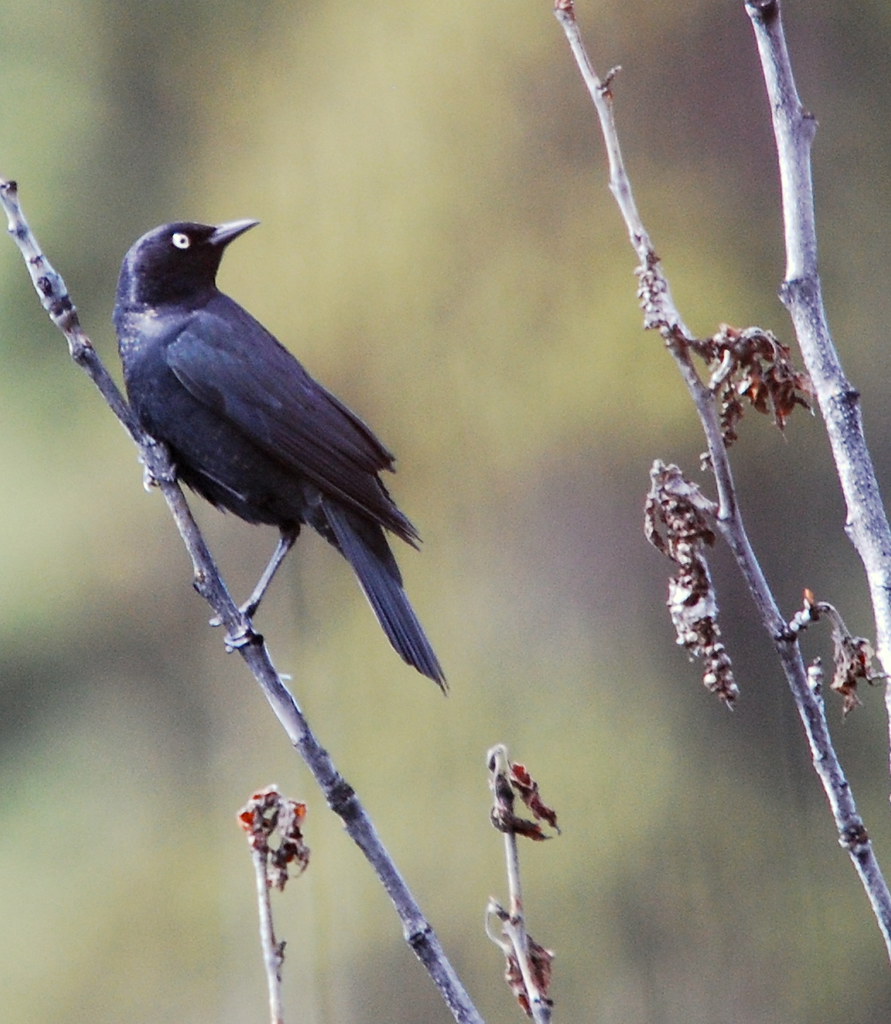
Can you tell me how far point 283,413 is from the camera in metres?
1.35

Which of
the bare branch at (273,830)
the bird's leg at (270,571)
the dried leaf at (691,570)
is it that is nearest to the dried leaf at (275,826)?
the bare branch at (273,830)

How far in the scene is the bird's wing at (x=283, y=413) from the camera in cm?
133

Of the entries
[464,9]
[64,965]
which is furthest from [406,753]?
[464,9]

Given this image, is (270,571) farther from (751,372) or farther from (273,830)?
(751,372)

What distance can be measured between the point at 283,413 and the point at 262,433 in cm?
3

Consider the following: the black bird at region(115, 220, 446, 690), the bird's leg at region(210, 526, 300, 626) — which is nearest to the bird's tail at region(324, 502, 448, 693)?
the black bird at region(115, 220, 446, 690)

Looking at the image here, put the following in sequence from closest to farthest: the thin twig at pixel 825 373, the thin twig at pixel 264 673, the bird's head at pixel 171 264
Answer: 1. the thin twig at pixel 825 373
2. the thin twig at pixel 264 673
3. the bird's head at pixel 171 264

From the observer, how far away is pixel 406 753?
5.33 feet

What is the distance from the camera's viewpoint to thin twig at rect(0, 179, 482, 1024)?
777mm

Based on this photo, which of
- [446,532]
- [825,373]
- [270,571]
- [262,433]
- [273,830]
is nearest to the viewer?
[825,373]

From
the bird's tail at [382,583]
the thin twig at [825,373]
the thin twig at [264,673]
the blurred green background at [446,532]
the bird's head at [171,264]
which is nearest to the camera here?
the thin twig at [825,373]

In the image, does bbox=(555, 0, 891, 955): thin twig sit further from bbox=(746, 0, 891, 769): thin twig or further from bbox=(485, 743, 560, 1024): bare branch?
bbox=(485, 743, 560, 1024): bare branch

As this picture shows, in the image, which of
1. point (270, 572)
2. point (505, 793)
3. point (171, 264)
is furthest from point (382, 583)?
point (505, 793)

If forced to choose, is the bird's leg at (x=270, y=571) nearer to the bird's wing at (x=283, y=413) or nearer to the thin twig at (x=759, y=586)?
the bird's wing at (x=283, y=413)
